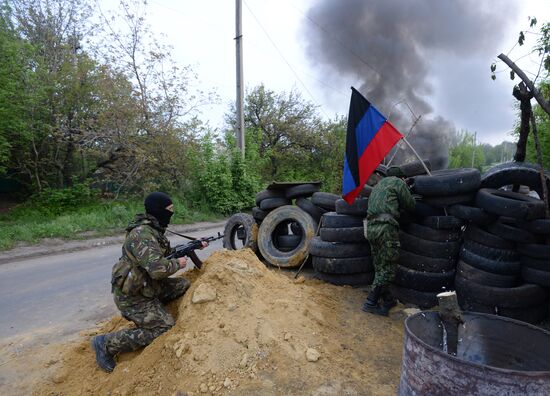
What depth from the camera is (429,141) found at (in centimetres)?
2045

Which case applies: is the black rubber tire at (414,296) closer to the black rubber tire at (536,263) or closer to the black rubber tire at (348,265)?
the black rubber tire at (348,265)

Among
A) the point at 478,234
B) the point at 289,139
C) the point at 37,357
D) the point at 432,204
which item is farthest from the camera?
the point at 289,139

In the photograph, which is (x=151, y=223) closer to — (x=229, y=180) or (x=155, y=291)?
(x=155, y=291)

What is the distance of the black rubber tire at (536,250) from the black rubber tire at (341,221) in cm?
192

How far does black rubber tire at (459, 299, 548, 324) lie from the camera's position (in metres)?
3.99

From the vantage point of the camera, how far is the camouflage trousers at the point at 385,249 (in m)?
4.41

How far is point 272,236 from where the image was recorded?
664 cm

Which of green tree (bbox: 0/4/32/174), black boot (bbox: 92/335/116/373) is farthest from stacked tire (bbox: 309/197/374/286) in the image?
green tree (bbox: 0/4/32/174)

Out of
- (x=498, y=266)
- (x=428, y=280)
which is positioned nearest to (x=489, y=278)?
(x=498, y=266)

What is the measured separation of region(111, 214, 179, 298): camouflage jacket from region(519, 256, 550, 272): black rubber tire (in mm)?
3623

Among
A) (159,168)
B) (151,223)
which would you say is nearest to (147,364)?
(151,223)

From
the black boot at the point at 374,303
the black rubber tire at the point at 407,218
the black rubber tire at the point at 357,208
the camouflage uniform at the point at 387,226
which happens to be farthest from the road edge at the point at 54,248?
the black rubber tire at the point at 407,218

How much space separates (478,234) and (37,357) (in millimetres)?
4896

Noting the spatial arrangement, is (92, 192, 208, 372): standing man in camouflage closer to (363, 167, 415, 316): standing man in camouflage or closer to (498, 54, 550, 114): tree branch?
(363, 167, 415, 316): standing man in camouflage
